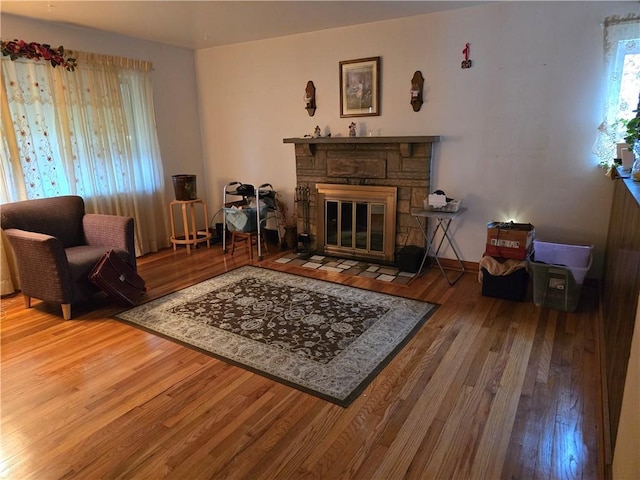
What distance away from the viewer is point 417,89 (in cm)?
376

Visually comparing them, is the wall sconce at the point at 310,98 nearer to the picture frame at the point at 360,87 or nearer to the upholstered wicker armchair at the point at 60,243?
the picture frame at the point at 360,87

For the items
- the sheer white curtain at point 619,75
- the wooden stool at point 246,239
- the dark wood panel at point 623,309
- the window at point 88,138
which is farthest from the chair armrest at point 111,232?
the sheer white curtain at point 619,75

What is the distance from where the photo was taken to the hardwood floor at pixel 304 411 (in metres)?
1.66

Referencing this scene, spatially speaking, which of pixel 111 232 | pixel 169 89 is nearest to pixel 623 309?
pixel 111 232

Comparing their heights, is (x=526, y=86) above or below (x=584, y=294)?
above

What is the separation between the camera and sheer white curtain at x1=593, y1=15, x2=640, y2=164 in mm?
2938

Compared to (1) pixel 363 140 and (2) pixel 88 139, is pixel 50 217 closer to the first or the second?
(2) pixel 88 139

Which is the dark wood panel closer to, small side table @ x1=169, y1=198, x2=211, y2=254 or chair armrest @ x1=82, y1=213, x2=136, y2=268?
chair armrest @ x1=82, y1=213, x2=136, y2=268

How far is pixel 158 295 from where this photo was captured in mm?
3477

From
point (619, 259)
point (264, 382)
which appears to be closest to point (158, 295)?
point (264, 382)

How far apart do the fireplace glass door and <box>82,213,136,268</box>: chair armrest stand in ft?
6.67

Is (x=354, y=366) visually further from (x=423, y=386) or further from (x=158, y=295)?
(x=158, y=295)

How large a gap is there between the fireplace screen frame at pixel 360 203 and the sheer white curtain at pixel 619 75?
1765 millimetres

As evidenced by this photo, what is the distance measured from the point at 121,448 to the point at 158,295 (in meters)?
1.84
